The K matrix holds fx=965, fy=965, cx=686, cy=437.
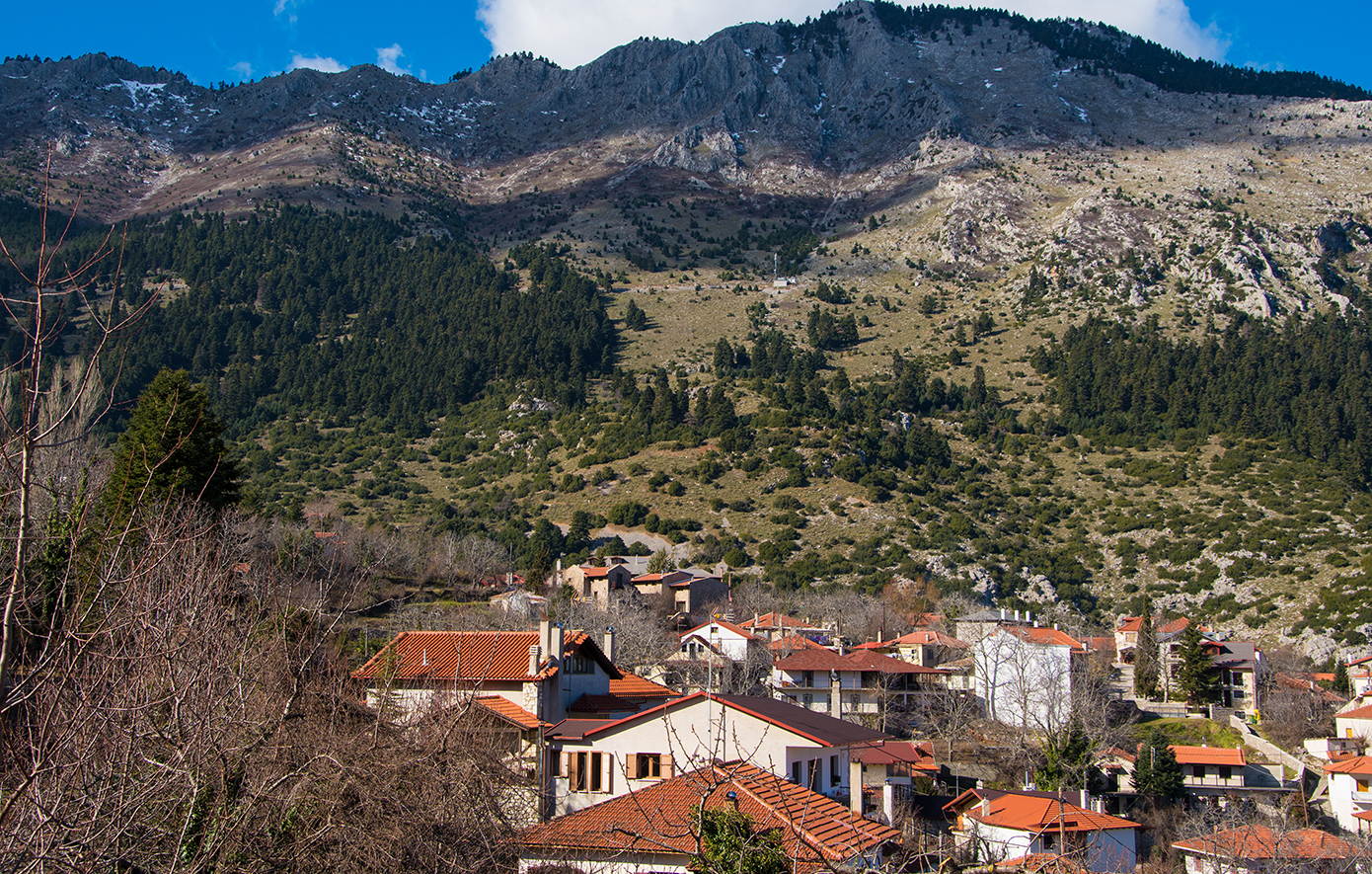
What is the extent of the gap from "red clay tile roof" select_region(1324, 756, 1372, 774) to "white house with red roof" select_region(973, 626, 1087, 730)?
A: 9999 millimetres

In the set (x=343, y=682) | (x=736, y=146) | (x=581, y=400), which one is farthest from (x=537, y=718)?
(x=736, y=146)

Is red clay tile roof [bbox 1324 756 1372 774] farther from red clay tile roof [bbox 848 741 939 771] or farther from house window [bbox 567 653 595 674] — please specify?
house window [bbox 567 653 595 674]

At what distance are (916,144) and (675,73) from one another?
51.0m

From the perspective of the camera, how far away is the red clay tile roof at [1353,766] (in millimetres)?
35250

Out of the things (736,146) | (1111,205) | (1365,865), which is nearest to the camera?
(1365,865)

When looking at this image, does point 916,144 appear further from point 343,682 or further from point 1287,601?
point 343,682

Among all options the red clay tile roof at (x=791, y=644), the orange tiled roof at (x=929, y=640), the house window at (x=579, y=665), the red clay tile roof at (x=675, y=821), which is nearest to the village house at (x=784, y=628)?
the red clay tile roof at (x=791, y=644)

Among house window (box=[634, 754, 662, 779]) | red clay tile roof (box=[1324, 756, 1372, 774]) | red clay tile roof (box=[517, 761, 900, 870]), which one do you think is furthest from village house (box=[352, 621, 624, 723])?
red clay tile roof (box=[1324, 756, 1372, 774])

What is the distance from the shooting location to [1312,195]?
116750 mm

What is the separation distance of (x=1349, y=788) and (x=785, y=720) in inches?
1112

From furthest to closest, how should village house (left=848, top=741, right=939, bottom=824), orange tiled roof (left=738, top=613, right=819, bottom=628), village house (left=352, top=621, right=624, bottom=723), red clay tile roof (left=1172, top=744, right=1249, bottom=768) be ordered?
orange tiled roof (left=738, top=613, right=819, bottom=628) < red clay tile roof (left=1172, top=744, right=1249, bottom=768) < village house (left=848, top=741, right=939, bottom=824) < village house (left=352, top=621, right=624, bottom=723)

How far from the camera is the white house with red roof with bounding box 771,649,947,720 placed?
137ft

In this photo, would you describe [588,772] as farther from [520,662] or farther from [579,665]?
[579,665]

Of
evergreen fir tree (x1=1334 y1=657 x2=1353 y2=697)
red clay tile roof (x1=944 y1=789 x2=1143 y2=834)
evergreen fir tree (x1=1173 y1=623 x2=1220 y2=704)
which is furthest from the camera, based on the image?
evergreen fir tree (x1=1334 y1=657 x2=1353 y2=697)
